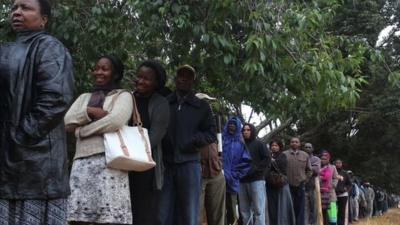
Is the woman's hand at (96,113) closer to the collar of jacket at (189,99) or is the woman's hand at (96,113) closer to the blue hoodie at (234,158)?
the collar of jacket at (189,99)

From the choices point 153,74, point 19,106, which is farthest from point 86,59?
point 19,106

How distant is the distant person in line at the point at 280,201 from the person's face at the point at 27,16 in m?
7.93

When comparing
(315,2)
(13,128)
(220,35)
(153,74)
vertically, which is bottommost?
(13,128)

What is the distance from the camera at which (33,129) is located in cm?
303

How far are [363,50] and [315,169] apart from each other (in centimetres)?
614

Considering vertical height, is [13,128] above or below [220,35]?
below

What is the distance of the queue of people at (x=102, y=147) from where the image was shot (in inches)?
121

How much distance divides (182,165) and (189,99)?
0.66 m

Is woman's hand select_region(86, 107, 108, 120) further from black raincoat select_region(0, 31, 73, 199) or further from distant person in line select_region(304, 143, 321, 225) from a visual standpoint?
distant person in line select_region(304, 143, 321, 225)

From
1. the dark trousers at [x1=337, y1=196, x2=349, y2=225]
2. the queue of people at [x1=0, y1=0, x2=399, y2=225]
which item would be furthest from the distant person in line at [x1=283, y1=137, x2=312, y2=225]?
the dark trousers at [x1=337, y1=196, x2=349, y2=225]

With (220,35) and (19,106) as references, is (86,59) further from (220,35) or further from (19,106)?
(19,106)

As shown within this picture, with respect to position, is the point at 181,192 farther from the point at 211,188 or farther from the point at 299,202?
the point at 299,202

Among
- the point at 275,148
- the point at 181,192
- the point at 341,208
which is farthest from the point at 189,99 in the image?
the point at 341,208

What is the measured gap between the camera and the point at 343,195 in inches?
592
